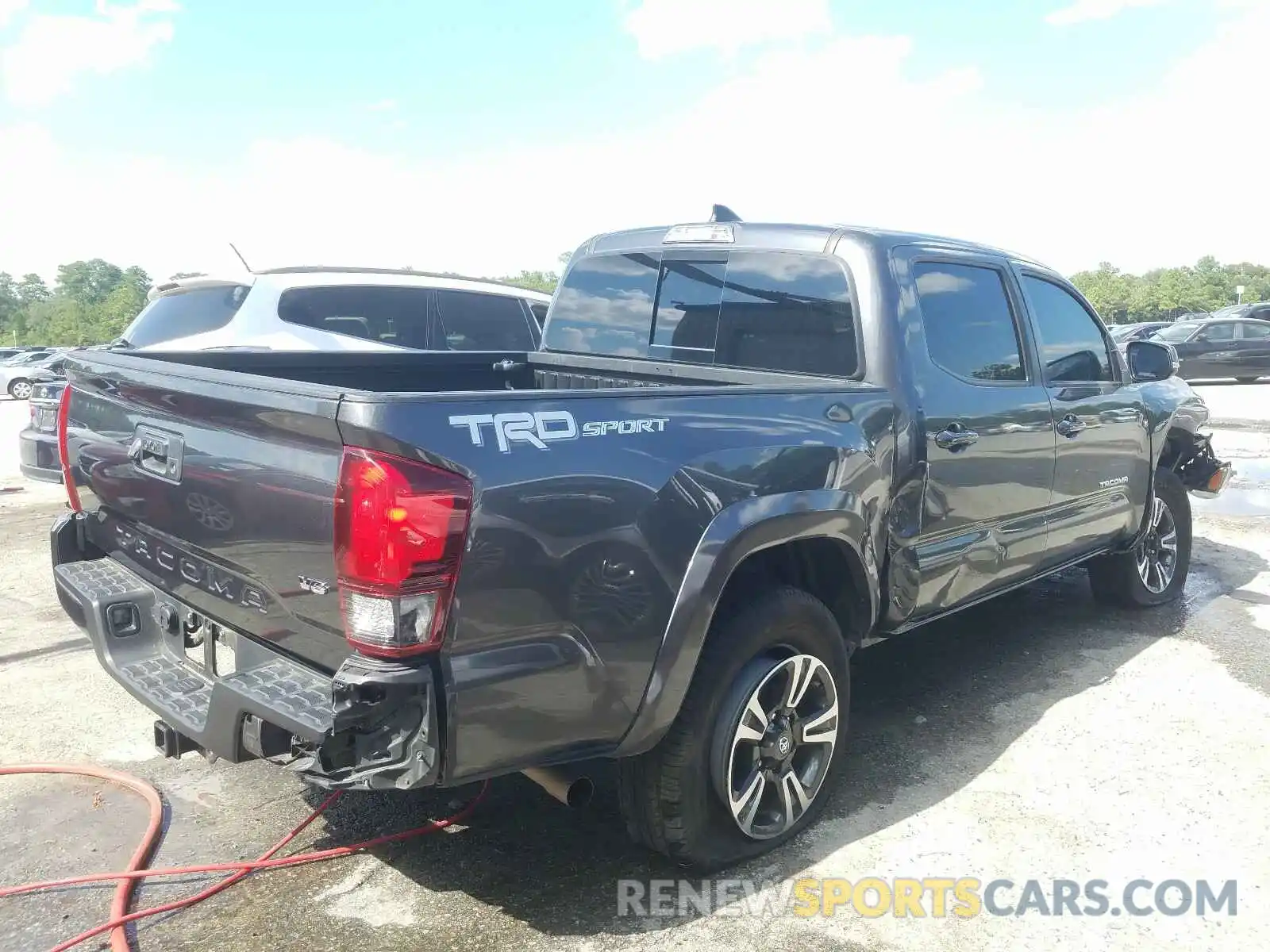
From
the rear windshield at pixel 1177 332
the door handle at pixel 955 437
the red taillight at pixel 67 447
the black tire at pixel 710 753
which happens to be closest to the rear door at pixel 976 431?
the door handle at pixel 955 437

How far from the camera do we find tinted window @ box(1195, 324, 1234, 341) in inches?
825

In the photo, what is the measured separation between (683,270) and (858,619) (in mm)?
1604

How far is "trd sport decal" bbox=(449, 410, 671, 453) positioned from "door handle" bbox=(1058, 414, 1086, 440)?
2587 mm

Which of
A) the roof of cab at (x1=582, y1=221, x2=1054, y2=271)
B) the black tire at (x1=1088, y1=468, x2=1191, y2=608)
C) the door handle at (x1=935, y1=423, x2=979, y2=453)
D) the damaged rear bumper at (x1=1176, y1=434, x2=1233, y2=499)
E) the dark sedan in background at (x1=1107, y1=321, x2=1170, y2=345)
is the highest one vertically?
the roof of cab at (x1=582, y1=221, x2=1054, y2=271)

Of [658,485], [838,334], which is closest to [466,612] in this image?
[658,485]

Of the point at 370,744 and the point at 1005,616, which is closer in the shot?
the point at 370,744

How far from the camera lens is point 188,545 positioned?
277 centimetres

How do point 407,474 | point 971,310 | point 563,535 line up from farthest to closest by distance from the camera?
point 971,310
point 563,535
point 407,474

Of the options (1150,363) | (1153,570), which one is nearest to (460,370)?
(1150,363)

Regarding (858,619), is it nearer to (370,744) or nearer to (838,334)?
(838,334)

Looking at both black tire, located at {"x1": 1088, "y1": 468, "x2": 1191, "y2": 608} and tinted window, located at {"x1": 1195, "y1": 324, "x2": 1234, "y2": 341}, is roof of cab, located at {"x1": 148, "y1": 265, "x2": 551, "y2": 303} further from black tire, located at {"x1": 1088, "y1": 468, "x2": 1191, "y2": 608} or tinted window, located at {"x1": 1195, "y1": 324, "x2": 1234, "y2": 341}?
tinted window, located at {"x1": 1195, "y1": 324, "x2": 1234, "y2": 341}

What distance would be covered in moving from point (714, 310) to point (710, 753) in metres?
1.84

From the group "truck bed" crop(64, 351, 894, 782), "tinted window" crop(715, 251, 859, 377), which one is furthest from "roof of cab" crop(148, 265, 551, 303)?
"tinted window" crop(715, 251, 859, 377)

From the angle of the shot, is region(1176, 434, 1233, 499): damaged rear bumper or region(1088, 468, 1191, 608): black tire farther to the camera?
region(1176, 434, 1233, 499): damaged rear bumper
